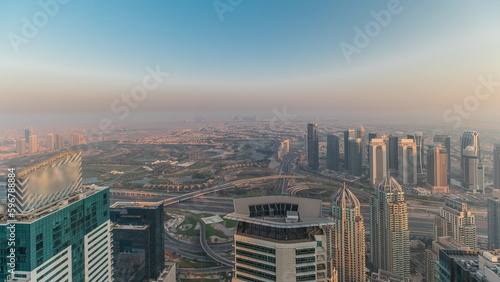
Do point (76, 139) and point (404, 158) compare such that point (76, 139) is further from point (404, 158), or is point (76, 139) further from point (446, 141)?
point (446, 141)

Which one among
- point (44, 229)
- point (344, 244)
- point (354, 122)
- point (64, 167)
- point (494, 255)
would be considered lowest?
point (344, 244)

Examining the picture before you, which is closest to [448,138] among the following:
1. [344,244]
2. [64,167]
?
[344,244]

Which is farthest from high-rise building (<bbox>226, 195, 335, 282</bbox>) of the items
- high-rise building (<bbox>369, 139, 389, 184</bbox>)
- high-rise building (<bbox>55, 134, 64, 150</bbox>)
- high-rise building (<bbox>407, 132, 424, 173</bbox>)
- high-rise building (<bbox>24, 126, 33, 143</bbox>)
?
high-rise building (<bbox>407, 132, 424, 173</bbox>)

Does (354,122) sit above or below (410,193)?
above

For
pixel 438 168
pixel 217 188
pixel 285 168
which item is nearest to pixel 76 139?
pixel 217 188

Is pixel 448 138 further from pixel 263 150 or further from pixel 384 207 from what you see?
pixel 263 150
